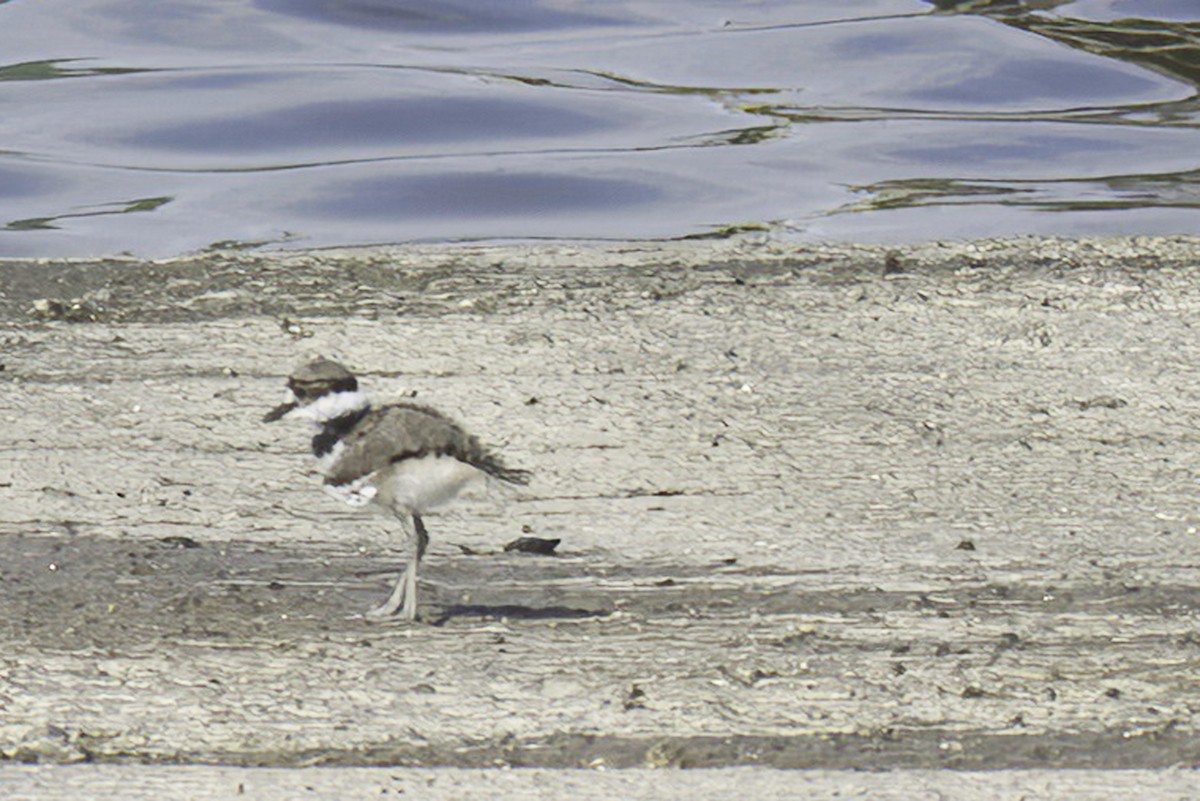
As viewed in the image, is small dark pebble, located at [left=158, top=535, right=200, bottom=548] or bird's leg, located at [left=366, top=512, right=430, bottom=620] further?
small dark pebble, located at [left=158, top=535, right=200, bottom=548]

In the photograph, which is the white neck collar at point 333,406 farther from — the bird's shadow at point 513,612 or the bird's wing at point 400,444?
the bird's shadow at point 513,612

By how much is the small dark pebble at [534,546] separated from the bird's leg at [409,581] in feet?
1.73

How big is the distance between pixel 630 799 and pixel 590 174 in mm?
7143

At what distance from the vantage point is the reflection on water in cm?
978

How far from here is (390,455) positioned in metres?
4.58

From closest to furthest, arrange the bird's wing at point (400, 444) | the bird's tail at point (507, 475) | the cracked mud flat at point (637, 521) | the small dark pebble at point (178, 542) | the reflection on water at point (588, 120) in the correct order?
1. the cracked mud flat at point (637, 521)
2. the bird's wing at point (400, 444)
3. the bird's tail at point (507, 475)
4. the small dark pebble at point (178, 542)
5. the reflection on water at point (588, 120)

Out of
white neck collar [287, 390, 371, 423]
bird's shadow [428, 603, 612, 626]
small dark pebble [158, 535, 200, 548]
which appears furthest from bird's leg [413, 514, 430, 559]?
small dark pebble [158, 535, 200, 548]

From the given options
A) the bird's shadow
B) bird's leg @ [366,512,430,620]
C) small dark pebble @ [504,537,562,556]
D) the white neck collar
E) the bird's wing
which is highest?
the white neck collar

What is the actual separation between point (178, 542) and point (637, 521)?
1198 mm

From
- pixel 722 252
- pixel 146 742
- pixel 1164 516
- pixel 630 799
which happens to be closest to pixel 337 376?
pixel 146 742

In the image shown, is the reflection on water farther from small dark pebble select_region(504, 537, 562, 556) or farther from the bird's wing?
the bird's wing

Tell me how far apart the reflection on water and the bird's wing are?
461 cm

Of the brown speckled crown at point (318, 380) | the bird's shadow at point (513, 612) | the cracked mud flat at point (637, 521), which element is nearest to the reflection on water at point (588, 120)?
the cracked mud flat at point (637, 521)

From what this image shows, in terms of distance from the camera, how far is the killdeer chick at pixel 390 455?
15.1 ft
